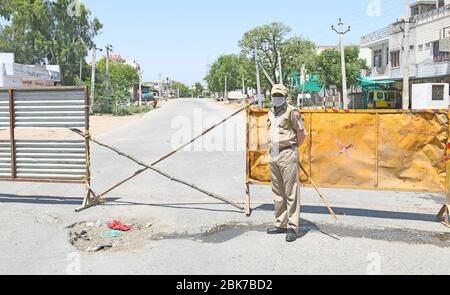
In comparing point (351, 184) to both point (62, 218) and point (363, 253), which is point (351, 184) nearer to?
point (363, 253)

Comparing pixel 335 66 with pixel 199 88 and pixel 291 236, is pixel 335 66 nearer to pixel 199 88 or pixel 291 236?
pixel 291 236

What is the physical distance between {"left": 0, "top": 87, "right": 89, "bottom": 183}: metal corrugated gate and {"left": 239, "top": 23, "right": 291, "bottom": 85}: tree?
176ft

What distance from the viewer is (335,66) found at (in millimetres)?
44156

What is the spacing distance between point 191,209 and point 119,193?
6.14 ft

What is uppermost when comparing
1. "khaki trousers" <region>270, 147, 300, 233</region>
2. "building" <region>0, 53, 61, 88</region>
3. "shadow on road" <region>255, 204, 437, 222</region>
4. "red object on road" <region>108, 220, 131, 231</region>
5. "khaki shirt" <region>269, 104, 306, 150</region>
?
"building" <region>0, 53, 61, 88</region>

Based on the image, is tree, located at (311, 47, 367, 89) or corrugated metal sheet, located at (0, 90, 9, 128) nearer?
corrugated metal sheet, located at (0, 90, 9, 128)

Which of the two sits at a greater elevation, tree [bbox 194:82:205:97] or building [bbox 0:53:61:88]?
tree [bbox 194:82:205:97]

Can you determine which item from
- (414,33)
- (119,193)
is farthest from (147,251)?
(414,33)

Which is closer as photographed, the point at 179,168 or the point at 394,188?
the point at 394,188

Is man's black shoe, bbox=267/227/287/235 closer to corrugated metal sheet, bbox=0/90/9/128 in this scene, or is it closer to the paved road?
the paved road

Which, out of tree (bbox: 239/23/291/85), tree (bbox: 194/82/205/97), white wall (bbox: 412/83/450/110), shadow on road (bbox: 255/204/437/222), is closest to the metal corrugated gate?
shadow on road (bbox: 255/204/437/222)

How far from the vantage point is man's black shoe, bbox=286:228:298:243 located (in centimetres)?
548

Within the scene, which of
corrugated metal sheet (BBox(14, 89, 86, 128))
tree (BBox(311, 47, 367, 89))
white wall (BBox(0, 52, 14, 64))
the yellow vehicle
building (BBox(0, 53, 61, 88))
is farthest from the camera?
tree (BBox(311, 47, 367, 89))

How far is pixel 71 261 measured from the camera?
4898 mm
